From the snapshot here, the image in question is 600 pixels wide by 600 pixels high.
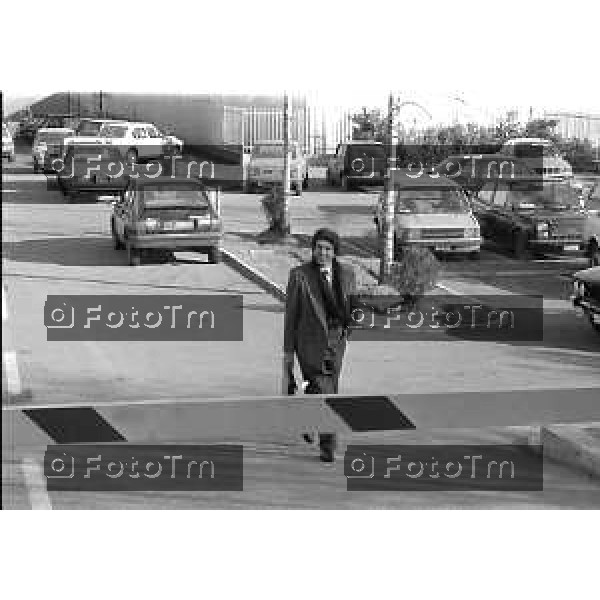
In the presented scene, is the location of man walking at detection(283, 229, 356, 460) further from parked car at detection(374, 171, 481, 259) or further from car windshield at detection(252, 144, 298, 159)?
car windshield at detection(252, 144, 298, 159)

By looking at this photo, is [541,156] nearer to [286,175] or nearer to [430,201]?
[430,201]

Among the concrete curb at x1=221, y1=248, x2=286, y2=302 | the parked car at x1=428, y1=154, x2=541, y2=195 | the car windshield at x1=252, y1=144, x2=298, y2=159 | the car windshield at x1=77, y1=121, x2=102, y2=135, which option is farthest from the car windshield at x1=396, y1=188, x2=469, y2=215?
the car windshield at x1=77, y1=121, x2=102, y2=135

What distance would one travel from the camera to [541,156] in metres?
19.0

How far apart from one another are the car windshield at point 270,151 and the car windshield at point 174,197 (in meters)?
2.82

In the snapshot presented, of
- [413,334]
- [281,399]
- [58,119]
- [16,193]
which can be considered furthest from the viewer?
[58,119]

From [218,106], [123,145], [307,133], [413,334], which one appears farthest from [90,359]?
[123,145]

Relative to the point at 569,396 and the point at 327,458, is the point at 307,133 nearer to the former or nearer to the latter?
the point at 327,458

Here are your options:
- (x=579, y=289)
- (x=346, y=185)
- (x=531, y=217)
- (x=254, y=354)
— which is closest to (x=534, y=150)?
(x=531, y=217)

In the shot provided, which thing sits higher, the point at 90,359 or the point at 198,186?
the point at 198,186

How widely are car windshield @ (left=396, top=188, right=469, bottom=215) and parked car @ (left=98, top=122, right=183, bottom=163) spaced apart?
6848 mm

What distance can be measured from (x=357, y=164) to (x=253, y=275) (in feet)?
19.1

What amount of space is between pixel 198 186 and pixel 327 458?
1078 cm

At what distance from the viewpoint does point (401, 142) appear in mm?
18281

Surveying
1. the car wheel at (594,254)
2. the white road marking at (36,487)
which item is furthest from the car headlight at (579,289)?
the white road marking at (36,487)
